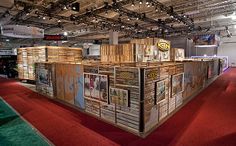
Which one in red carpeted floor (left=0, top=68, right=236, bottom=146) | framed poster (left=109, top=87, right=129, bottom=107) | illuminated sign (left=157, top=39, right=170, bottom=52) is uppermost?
illuminated sign (left=157, top=39, right=170, bottom=52)

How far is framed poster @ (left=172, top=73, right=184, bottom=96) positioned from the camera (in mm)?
5400

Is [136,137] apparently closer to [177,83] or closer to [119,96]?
[119,96]

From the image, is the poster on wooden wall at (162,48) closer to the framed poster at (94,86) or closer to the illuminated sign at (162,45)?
the illuminated sign at (162,45)

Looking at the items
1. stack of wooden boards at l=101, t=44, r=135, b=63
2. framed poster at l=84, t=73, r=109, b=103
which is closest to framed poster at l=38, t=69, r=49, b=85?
framed poster at l=84, t=73, r=109, b=103

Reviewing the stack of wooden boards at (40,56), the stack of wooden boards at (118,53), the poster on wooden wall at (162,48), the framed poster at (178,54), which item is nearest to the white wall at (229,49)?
the framed poster at (178,54)

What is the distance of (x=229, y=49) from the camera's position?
25.5 m

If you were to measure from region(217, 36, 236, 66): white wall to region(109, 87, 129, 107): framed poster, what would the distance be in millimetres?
26305

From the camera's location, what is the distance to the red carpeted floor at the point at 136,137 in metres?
3.75

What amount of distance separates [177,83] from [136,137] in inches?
102

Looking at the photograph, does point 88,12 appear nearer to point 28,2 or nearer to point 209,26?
point 28,2

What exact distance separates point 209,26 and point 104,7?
10.7m

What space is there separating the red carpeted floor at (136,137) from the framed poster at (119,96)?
676mm

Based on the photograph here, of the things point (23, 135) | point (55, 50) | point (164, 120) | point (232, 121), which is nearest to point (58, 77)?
point (23, 135)

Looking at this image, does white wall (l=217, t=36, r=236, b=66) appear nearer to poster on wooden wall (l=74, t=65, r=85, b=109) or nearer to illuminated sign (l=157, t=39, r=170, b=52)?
illuminated sign (l=157, t=39, r=170, b=52)
